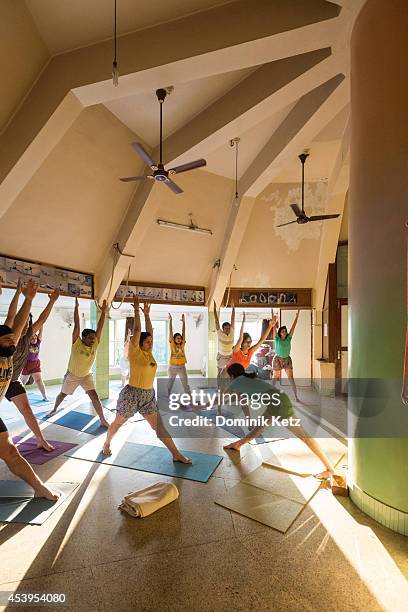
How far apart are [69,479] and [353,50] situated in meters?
5.07

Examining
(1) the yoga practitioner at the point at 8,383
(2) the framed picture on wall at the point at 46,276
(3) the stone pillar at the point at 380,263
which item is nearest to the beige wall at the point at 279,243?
(2) the framed picture on wall at the point at 46,276

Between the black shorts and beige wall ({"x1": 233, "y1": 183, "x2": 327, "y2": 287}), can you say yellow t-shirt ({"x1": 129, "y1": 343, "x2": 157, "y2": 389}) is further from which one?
beige wall ({"x1": 233, "y1": 183, "x2": 327, "y2": 287})

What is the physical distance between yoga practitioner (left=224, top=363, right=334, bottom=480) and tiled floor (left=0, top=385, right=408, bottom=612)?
387mm

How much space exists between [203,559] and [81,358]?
3.34 meters

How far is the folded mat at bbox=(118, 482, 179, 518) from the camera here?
273cm

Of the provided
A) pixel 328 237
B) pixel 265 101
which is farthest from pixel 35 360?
pixel 328 237

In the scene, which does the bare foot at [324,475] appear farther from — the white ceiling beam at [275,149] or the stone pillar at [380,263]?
the white ceiling beam at [275,149]

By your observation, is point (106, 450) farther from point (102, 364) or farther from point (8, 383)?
→ point (102, 364)

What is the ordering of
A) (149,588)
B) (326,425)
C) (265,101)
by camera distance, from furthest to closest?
(326,425) < (265,101) < (149,588)

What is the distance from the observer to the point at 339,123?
4949 mm

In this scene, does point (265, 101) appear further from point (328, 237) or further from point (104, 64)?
point (328, 237)

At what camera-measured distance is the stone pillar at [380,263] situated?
102 inches

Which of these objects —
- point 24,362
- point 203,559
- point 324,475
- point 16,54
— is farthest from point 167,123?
point 203,559

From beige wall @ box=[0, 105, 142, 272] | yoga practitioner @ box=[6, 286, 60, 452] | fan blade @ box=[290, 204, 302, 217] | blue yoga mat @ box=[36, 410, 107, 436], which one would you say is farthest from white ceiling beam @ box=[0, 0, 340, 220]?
blue yoga mat @ box=[36, 410, 107, 436]
